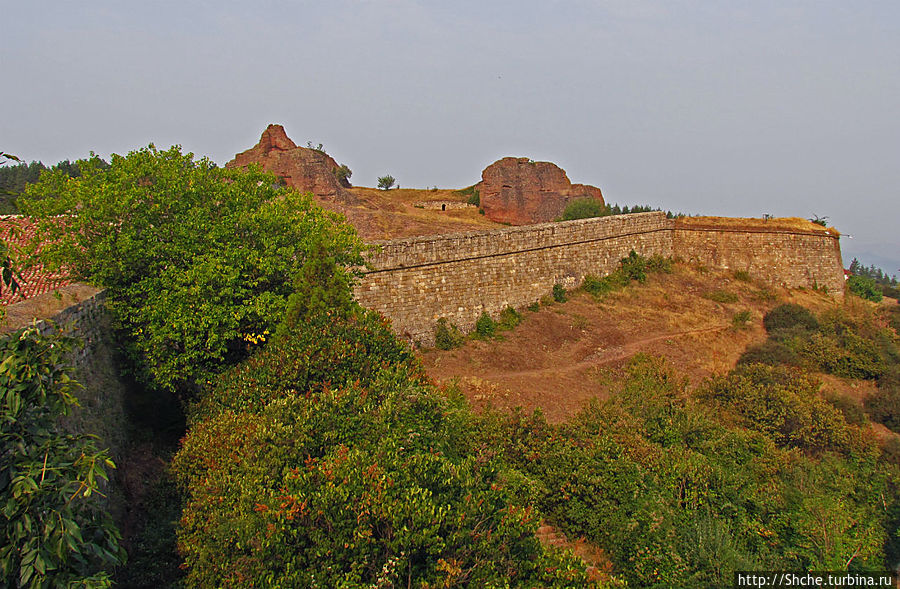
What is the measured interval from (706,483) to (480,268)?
10477 mm

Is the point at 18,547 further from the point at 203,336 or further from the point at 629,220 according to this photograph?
the point at 629,220

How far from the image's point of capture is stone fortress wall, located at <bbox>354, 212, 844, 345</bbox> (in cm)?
1852

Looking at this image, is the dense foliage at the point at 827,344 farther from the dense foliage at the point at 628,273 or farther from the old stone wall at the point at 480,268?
the old stone wall at the point at 480,268

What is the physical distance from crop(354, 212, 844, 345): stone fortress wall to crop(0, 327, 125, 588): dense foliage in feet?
35.0

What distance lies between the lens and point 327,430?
25.2ft

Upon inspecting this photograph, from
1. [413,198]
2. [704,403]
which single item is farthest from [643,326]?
[413,198]

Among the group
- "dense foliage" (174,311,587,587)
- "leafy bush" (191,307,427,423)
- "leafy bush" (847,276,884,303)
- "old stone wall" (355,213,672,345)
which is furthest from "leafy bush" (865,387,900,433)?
"leafy bush" (191,307,427,423)

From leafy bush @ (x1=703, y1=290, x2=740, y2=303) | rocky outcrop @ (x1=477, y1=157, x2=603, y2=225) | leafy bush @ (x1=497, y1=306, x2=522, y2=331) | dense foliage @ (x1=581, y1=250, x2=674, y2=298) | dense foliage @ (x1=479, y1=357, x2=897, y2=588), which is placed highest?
rocky outcrop @ (x1=477, y1=157, x2=603, y2=225)

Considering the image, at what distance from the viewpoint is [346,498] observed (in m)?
5.80

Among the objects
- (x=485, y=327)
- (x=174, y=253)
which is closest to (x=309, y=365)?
(x=174, y=253)

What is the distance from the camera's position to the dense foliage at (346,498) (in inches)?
→ 222

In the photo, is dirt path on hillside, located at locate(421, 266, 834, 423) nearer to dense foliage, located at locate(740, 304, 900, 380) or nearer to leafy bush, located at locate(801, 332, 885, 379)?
dense foliage, located at locate(740, 304, 900, 380)

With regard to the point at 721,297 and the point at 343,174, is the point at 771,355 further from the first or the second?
the point at 343,174

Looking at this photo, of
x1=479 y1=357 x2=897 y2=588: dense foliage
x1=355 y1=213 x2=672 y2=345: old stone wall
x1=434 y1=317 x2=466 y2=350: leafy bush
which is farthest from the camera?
x1=434 y1=317 x2=466 y2=350: leafy bush
